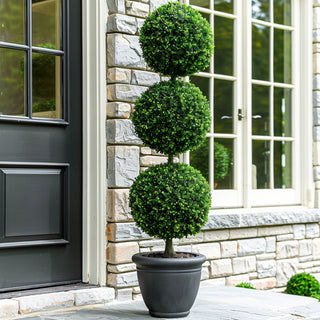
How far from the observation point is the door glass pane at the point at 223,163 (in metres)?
5.66

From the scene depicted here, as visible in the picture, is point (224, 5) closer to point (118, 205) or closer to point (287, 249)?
point (118, 205)

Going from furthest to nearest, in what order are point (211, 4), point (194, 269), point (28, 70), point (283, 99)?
point (283, 99)
point (211, 4)
point (28, 70)
point (194, 269)

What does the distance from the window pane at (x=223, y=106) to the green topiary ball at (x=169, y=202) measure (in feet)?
4.95

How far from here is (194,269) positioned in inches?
165

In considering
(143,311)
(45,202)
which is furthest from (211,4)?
(143,311)

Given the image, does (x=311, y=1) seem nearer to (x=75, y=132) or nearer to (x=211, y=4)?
(x=211, y=4)

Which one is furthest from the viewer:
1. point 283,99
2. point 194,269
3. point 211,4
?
point 283,99

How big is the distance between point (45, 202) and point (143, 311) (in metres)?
1.02

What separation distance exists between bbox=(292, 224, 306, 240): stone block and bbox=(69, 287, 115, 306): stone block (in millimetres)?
2219

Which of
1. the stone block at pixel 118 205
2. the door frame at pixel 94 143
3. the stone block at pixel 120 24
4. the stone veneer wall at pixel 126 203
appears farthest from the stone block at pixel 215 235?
the stone block at pixel 120 24

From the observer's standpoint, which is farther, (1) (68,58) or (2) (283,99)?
(2) (283,99)

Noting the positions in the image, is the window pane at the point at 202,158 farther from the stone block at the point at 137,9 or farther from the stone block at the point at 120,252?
the stone block at the point at 137,9

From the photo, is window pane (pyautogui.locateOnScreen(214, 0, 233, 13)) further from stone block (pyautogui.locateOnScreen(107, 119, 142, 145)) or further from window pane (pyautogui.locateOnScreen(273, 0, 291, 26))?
stone block (pyautogui.locateOnScreen(107, 119, 142, 145))

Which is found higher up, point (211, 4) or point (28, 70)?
point (211, 4)
